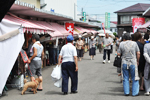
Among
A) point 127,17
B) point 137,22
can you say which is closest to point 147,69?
point 137,22

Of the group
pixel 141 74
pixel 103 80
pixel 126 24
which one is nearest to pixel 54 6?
pixel 103 80

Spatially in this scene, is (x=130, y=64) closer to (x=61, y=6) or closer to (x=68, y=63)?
(x=68, y=63)

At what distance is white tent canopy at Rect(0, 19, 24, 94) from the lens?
798 cm

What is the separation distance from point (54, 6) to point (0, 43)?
1069 inches

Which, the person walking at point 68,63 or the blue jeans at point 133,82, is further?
the person walking at point 68,63

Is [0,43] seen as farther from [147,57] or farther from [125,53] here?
[147,57]

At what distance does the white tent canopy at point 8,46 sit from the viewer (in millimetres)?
7982

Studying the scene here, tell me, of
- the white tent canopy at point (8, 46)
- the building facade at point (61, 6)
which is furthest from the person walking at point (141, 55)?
A: the building facade at point (61, 6)

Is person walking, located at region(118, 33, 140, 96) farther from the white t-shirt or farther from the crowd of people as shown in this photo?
the white t-shirt

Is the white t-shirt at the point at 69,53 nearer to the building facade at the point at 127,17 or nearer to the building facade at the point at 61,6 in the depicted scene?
the building facade at the point at 61,6

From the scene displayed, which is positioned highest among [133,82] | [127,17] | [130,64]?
[127,17]

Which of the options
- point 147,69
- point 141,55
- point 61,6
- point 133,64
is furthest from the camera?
point 61,6

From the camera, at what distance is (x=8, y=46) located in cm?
827

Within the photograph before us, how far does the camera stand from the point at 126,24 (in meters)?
64.2
